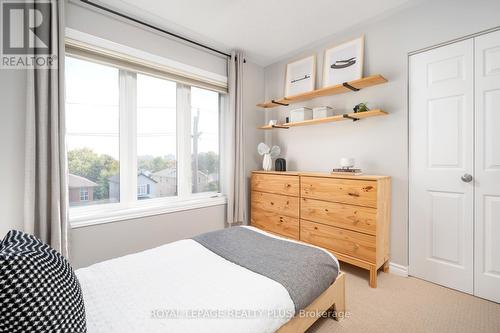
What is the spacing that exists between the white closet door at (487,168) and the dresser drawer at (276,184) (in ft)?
5.18

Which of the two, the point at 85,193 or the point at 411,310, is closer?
the point at 411,310

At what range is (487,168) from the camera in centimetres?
186

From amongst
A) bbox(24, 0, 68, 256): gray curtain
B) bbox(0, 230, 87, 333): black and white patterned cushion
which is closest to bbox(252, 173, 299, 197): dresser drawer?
bbox(24, 0, 68, 256): gray curtain

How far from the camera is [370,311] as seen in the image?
1741 millimetres

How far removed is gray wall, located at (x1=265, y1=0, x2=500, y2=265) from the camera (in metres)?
1.98

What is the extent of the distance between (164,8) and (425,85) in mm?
2638

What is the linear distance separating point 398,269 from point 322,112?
186 centimetres

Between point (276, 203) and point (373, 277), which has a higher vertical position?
point (276, 203)

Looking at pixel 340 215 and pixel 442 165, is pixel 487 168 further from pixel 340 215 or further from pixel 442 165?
pixel 340 215

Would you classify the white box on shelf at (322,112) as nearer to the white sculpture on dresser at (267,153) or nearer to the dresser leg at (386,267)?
the white sculpture on dresser at (267,153)

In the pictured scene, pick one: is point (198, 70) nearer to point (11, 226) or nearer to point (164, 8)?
point (164, 8)

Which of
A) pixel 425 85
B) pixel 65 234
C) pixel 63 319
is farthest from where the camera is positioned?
pixel 425 85

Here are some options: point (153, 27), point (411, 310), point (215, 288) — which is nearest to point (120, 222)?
point (215, 288)

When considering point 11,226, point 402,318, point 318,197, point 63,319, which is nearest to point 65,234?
point 11,226
